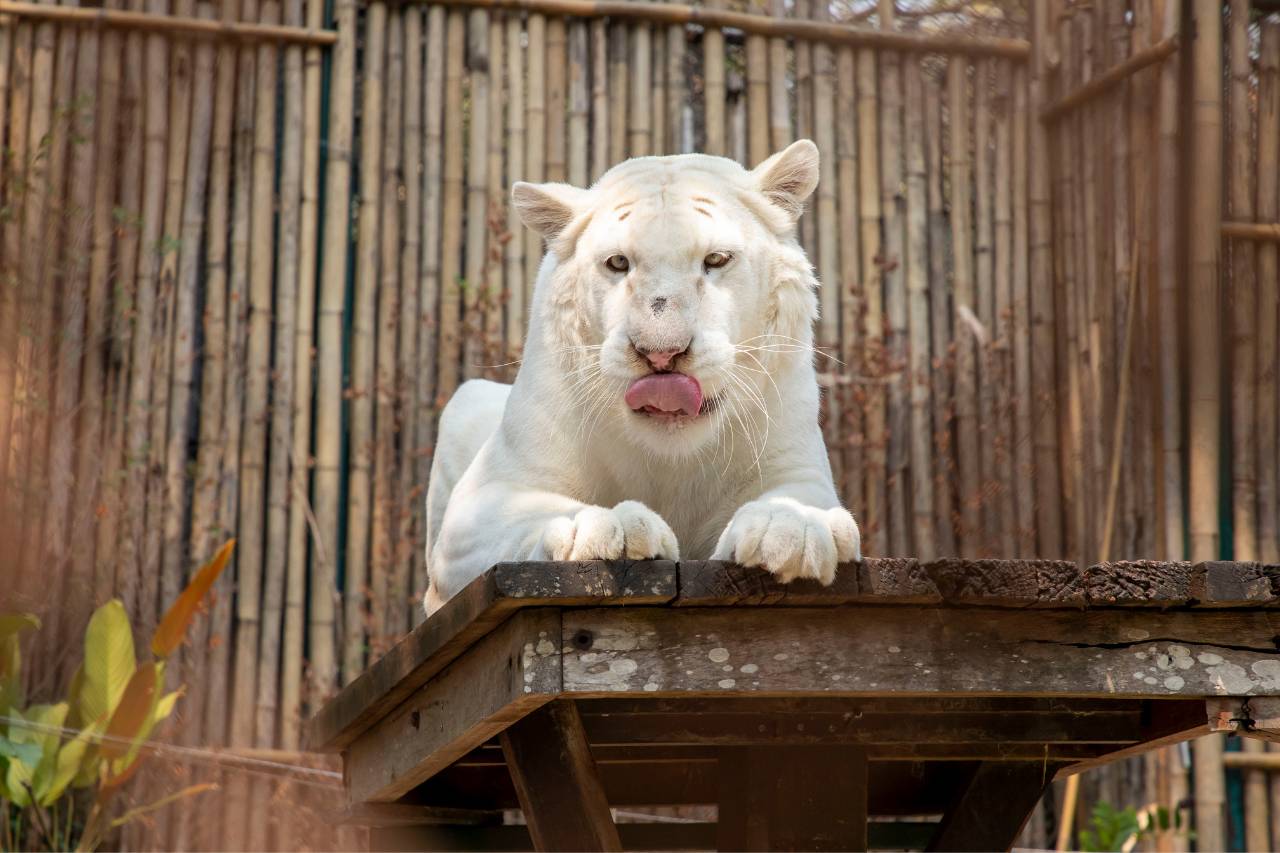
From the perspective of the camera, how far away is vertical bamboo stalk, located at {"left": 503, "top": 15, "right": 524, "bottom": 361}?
6258 millimetres

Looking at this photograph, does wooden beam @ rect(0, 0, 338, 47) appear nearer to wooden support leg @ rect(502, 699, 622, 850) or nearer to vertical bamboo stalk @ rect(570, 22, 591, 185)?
vertical bamboo stalk @ rect(570, 22, 591, 185)

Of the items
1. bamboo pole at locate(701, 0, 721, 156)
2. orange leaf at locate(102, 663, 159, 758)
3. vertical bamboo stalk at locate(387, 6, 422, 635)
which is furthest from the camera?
bamboo pole at locate(701, 0, 721, 156)

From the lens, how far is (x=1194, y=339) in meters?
5.77

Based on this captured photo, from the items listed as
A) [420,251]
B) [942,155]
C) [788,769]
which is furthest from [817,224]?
[788,769]

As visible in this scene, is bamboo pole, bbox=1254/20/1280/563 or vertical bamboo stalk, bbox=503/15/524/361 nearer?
bamboo pole, bbox=1254/20/1280/563

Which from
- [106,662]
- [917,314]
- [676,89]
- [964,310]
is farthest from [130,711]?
[964,310]

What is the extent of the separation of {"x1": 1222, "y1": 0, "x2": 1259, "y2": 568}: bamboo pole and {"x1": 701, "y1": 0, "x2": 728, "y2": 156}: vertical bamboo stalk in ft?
6.32

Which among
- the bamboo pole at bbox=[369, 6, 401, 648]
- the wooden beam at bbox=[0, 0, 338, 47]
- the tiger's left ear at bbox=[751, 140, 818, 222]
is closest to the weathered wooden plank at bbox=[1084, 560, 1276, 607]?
the tiger's left ear at bbox=[751, 140, 818, 222]

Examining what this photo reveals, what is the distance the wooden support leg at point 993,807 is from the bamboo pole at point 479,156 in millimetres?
3664

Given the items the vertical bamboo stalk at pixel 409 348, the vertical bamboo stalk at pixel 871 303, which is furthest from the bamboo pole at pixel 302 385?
the vertical bamboo stalk at pixel 871 303

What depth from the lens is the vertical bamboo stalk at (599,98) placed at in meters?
6.39

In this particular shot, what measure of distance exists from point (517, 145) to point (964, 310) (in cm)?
192

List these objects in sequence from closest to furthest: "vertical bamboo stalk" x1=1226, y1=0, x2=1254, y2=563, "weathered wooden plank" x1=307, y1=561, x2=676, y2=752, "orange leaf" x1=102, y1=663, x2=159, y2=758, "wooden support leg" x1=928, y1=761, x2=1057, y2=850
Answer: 1. "weathered wooden plank" x1=307, y1=561, x2=676, y2=752
2. "wooden support leg" x1=928, y1=761, x2=1057, y2=850
3. "orange leaf" x1=102, y1=663, x2=159, y2=758
4. "vertical bamboo stalk" x1=1226, y1=0, x2=1254, y2=563

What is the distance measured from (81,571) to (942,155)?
377 cm
